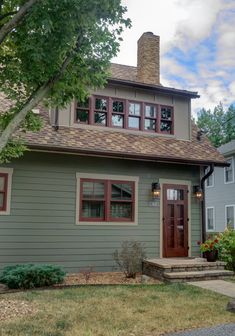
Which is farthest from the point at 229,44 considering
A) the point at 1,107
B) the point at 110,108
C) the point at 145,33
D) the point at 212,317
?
the point at 212,317

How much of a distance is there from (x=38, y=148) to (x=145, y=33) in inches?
260

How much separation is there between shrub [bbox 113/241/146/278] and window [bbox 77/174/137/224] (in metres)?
0.91

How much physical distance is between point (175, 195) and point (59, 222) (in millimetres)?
3612

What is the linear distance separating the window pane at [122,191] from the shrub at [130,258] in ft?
4.35

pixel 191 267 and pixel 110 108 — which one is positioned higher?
pixel 110 108

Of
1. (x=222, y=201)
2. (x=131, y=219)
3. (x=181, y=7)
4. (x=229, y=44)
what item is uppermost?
(x=229, y=44)

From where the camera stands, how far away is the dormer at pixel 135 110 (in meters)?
9.80

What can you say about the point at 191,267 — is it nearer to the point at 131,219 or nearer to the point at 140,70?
the point at 131,219

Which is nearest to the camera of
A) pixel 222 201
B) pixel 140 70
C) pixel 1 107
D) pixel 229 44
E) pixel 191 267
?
pixel 191 267

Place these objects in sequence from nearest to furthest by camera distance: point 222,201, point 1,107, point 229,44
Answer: point 1,107 → point 229,44 → point 222,201

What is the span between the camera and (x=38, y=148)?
8320 mm

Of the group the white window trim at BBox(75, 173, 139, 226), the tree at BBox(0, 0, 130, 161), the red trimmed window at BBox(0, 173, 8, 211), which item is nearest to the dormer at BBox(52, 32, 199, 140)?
the white window trim at BBox(75, 173, 139, 226)

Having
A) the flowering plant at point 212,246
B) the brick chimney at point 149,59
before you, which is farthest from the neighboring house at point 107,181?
the brick chimney at point 149,59

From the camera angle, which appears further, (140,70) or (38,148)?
(140,70)
